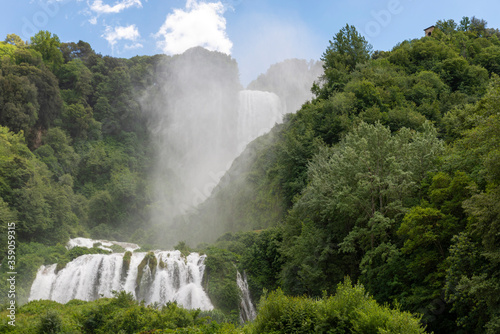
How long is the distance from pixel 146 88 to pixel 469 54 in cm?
7094

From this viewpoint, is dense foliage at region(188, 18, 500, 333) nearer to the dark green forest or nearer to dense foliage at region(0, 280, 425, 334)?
the dark green forest

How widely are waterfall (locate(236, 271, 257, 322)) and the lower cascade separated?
10.3 ft

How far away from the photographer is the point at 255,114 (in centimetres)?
9556

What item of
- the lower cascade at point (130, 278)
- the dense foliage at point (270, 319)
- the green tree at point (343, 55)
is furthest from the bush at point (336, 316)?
the green tree at point (343, 55)

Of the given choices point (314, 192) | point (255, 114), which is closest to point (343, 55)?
point (314, 192)

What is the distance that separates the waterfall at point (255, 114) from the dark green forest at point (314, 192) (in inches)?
855

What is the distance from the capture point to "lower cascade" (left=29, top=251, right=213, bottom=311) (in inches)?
1396

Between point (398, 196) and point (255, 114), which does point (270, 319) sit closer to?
point (398, 196)

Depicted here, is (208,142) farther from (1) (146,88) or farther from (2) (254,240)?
(2) (254,240)

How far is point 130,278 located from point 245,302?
11.0m

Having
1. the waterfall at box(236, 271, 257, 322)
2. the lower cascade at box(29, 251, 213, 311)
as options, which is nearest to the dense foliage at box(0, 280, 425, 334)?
the waterfall at box(236, 271, 257, 322)

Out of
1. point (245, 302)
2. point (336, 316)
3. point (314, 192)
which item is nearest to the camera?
point (336, 316)

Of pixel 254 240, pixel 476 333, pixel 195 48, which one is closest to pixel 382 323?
pixel 476 333

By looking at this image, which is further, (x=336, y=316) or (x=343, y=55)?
(x=343, y=55)
